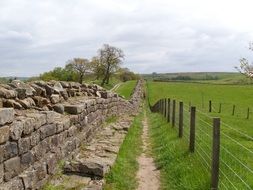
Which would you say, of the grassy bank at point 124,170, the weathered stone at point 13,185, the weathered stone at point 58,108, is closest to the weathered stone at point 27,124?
the weathered stone at point 13,185

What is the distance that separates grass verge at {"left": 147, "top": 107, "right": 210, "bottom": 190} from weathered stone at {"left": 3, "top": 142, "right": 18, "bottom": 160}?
3.48 metres

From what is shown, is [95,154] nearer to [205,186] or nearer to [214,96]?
[205,186]

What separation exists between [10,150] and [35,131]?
3.46 ft

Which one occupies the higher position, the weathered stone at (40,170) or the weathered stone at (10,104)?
the weathered stone at (10,104)

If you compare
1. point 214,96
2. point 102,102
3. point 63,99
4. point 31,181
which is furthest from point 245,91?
point 31,181

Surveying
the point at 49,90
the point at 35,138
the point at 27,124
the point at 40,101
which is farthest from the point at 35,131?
the point at 49,90

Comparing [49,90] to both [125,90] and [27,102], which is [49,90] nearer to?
[27,102]

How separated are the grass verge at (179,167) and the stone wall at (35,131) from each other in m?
2.33

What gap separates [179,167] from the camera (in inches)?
380

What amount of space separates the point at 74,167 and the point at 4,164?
9.05 ft

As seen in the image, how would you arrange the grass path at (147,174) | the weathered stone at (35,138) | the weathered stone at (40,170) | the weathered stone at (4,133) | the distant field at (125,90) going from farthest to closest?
1. the distant field at (125,90)
2. the grass path at (147,174)
3. the weathered stone at (40,170)
4. the weathered stone at (35,138)
5. the weathered stone at (4,133)

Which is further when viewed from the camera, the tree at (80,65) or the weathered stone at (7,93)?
the tree at (80,65)

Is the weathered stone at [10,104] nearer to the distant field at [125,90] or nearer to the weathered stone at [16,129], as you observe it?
the weathered stone at [16,129]

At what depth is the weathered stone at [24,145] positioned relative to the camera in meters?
6.82
